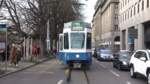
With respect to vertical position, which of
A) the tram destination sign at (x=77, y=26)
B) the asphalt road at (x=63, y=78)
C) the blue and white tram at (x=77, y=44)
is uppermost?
the tram destination sign at (x=77, y=26)

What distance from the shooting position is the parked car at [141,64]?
18547 mm

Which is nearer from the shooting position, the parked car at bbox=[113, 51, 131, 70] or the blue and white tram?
the blue and white tram

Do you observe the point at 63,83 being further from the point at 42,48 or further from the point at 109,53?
the point at 42,48

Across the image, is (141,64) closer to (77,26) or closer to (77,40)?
(77,40)

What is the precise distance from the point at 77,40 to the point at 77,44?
0.29 meters

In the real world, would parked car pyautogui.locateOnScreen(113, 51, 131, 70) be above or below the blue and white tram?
below

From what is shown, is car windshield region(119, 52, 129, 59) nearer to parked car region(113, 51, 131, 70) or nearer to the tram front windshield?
parked car region(113, 51, 131, 70)

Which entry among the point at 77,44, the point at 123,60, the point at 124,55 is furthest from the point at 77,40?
the point at 124,55

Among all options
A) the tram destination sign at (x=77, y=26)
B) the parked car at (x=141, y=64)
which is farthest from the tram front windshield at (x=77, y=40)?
the parked car at (x=141, y=64)

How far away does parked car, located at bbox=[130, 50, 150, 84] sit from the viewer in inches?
730

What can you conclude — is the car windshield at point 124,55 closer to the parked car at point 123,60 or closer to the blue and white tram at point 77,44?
the parked car at point 123,60

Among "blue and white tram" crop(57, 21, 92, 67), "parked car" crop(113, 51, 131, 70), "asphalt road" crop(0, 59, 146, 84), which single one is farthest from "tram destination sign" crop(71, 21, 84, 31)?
"asphalt road" crop(0, 59, 146, 84)

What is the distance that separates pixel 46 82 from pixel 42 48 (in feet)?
123

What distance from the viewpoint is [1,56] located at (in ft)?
117
